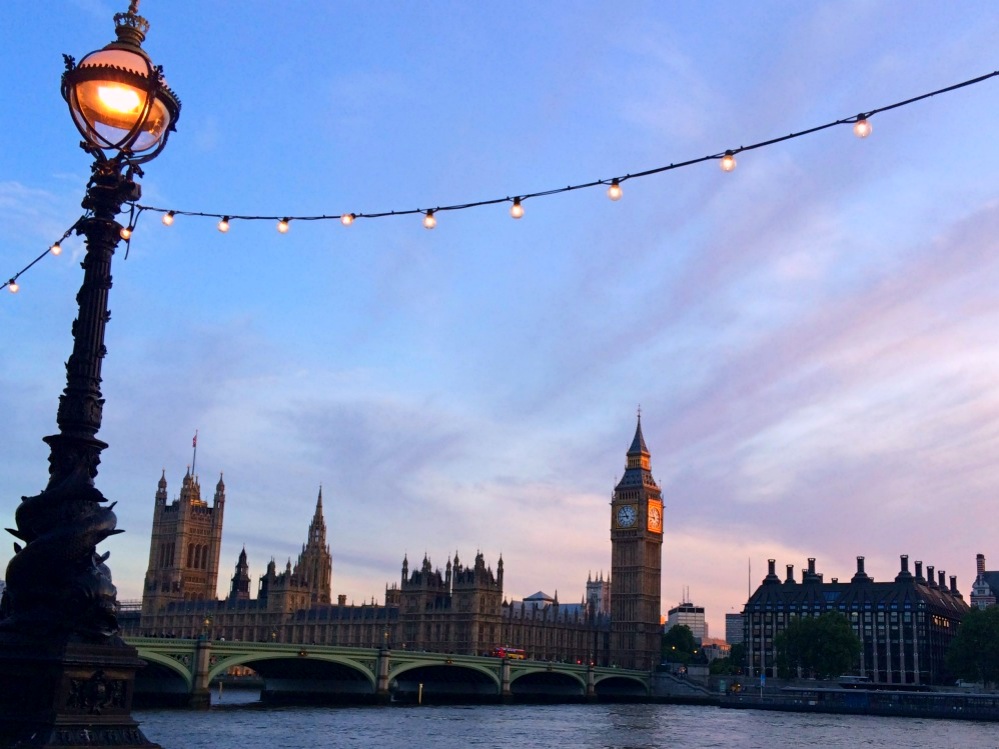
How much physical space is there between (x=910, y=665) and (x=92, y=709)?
431 feet

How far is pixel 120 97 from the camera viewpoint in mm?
8547

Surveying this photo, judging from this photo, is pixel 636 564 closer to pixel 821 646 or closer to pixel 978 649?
pixel 821 646

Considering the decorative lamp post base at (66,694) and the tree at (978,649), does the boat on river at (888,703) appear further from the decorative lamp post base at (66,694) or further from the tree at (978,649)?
the decorative lamp post base at (66,694)

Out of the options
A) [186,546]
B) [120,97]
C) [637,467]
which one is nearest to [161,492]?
[186,546]

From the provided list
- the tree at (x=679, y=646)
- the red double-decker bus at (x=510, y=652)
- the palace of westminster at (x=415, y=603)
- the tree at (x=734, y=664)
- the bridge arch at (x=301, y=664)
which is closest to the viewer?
the bridge arch at (x=301, y=664)

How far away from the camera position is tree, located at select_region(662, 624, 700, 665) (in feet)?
470

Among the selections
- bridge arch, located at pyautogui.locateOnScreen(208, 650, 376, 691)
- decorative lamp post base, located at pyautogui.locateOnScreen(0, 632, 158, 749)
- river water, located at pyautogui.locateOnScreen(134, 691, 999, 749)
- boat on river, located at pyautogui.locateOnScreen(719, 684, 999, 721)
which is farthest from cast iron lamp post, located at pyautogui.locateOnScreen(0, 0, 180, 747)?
boat on river, located at pyautogui.locateOnScreen(719, 684, 999, 721)

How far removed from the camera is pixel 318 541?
492ft

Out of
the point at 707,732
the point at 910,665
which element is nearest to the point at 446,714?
the point at 707,732

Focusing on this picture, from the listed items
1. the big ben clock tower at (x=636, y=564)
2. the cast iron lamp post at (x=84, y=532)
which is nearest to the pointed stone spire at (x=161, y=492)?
the big ben clock tower at (x=636, y=564)

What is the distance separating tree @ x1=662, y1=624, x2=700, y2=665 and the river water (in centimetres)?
6423

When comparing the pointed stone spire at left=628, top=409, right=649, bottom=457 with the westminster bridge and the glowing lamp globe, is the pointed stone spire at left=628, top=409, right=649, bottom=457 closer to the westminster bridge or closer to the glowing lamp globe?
the westminster bridge

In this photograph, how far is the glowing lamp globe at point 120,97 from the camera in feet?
27.8

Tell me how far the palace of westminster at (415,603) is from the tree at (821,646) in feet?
77.8
